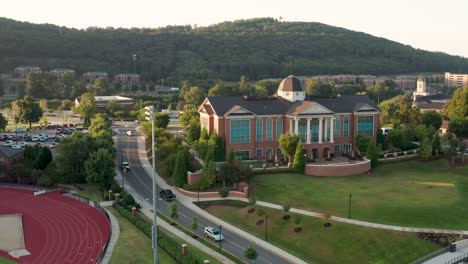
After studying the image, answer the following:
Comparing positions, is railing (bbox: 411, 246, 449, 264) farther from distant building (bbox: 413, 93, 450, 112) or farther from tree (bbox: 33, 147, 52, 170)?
distant building (bbox: 413, 93, 450, 112)

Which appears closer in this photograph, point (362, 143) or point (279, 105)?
point (362, 143)

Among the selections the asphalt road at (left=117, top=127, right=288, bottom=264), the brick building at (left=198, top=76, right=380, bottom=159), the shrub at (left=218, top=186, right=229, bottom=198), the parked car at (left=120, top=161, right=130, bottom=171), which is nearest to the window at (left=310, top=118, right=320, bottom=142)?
the brick building at (left=198, top=76, right=380, bottom=159)

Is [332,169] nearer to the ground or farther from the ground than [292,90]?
nearer to the ground

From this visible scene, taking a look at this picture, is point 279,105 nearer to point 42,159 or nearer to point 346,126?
point 346,126

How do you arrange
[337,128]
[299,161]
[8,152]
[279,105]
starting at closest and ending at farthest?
[299,161] < [8,152] < [337,128] < [279,105]

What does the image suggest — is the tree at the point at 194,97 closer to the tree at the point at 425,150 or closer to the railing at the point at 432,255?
the tree at the point at 425,150

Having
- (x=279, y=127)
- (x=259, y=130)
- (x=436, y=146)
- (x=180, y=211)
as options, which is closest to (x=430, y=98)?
(x=436, y=146)

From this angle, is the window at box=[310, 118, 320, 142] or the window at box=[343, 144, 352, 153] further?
the window at box=[343, 144, 352, 153]
